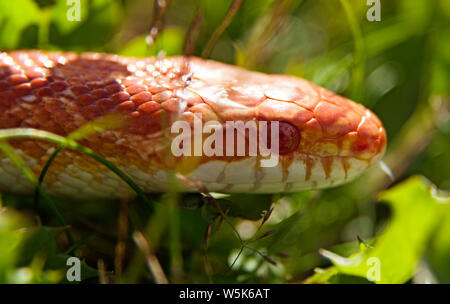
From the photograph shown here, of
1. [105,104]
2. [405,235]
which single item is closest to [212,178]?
[105,104]

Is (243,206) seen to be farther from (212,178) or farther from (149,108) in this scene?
(149,108)

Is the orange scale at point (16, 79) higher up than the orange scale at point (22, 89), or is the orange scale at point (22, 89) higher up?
the orange scale at point (16, 79)

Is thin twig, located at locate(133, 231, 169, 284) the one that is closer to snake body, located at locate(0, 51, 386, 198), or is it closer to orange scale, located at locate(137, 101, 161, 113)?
snake body, located at locate(0, 51, 386, 198)

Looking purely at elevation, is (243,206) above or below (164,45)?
below

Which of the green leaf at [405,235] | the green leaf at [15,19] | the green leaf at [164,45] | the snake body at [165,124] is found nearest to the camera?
the green leaf at [405,235]

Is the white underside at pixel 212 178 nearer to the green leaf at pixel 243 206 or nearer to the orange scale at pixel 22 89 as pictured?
the green leaf at pixel 243 206

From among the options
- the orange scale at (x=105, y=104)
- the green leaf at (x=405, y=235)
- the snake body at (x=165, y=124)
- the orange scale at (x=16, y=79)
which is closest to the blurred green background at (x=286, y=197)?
the green leaf at (x=405, y=235)
